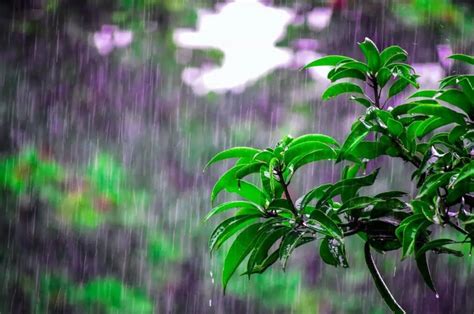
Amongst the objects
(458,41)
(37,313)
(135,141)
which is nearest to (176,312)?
(37,313)

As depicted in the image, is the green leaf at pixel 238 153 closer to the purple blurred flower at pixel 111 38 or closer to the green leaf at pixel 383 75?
the green leaf at pixel 383 75

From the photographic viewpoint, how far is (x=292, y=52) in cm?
220

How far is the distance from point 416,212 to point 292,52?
176cm

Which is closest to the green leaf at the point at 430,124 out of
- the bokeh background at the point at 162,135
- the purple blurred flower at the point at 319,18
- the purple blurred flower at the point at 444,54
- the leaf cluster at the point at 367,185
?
the leaf cluster at the point at 367,185

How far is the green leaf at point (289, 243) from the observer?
476 millimetres

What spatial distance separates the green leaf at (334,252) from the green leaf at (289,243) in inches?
1.2

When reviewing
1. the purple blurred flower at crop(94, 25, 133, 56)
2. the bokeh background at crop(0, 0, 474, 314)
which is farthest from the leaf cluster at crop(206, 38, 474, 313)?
the purple blurred flower at crop(94, 25, 133, 56)

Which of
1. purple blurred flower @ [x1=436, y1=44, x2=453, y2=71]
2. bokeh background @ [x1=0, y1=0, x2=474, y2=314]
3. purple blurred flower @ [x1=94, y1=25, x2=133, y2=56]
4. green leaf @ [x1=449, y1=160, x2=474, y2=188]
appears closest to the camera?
green leaf @ [x1=449, y1=160, x2=474, y2=188]

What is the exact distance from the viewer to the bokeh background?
210cm

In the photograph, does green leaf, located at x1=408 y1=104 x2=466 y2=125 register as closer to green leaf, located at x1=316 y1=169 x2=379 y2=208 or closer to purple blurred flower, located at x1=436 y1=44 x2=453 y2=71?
green leaf, located at x1=316 y1=169 x2=379 y2=208

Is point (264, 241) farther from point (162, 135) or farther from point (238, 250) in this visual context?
point (162, 135)

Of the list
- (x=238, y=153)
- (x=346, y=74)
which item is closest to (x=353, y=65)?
(x=346, y=74)

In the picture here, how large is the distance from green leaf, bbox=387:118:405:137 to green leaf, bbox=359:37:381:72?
6cm

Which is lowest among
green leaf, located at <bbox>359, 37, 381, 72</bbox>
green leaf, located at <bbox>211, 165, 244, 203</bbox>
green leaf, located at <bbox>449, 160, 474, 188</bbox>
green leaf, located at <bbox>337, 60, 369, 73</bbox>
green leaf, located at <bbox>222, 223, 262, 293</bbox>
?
green leaf, located at <bbox>222, 223, 262, 293</bbox>
